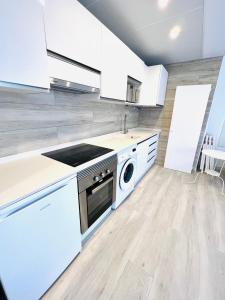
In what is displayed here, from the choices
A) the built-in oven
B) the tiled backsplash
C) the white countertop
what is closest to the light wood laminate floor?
the built-in oven

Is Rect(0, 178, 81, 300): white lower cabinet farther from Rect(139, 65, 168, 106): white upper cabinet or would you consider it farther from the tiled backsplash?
Rect(139, 65, 168, 106): white upper cabinet

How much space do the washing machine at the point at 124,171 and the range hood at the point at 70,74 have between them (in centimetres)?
84

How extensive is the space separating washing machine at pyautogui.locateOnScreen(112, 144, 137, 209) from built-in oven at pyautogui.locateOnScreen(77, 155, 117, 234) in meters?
0.12

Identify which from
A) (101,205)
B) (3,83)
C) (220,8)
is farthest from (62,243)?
(220,8)

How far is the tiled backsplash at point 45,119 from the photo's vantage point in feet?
3.71

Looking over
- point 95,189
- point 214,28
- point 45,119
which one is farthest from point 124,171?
point 214,28

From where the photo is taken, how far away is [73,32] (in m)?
1.08

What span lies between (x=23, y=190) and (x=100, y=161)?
2.31ft

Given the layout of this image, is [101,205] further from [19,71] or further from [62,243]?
[19,71]

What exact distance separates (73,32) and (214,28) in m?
1.76

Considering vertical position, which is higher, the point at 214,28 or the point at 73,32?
the point at 214,28

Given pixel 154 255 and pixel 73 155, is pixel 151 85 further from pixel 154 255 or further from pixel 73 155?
pixel 154 255

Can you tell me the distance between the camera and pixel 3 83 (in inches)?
30.2

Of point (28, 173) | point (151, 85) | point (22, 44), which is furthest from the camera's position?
point (151, 85)
